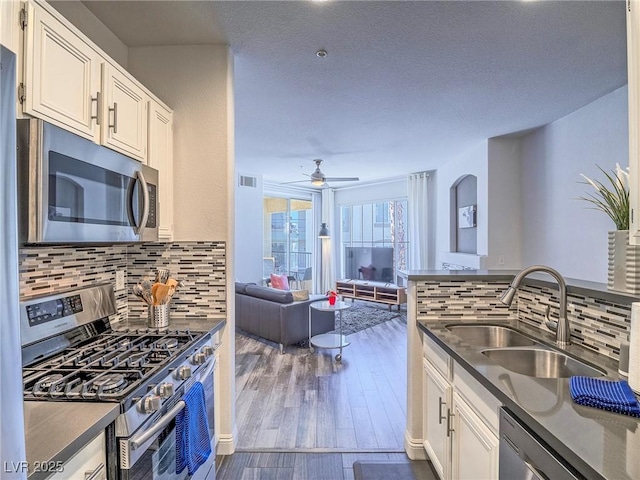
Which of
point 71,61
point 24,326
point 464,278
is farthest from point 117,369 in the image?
point 464,278

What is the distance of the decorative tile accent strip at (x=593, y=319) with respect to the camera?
4.68 feet

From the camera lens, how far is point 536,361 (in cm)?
165

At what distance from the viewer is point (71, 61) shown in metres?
1.38

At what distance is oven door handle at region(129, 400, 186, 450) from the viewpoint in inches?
44.1

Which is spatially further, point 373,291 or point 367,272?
point 367,272

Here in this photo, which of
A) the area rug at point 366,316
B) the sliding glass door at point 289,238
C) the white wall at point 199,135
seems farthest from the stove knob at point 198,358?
the sliding glass door at point 289,238

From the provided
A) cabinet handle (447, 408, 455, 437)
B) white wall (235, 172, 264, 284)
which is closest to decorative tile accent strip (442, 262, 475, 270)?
white wall (235, 172, 264, 284)

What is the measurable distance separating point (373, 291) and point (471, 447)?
5.81 metres

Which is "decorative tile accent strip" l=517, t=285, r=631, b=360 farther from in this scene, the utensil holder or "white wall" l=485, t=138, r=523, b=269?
"white wall" l=485, t=138, r=523, b=269

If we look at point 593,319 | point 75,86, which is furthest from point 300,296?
point 75,86

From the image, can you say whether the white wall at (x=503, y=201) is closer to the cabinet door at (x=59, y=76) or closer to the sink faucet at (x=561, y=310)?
the sink faucet at (x=561, y=310)

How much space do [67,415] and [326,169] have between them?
588cm

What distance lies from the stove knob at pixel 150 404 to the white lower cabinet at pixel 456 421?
4.04 ft

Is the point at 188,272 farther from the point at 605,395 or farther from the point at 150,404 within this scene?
the point at 605,395
